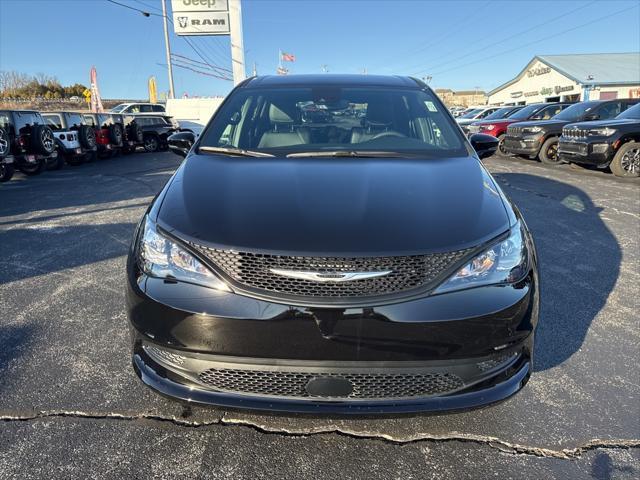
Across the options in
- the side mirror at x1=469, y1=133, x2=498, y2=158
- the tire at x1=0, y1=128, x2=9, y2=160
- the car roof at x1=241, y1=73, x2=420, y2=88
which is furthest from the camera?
the tire at x1=0, y1=128, x2=9, y2=160

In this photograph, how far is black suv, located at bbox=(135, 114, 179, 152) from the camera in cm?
1723

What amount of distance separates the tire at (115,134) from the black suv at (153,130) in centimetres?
178

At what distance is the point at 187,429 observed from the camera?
215 centimetres

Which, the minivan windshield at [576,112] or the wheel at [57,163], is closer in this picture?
the minivan windshield at [576,112]

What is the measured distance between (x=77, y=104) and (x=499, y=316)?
60.8 m

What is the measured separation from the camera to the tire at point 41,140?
10367mm

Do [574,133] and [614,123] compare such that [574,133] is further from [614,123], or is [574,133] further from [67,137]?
[67,137]

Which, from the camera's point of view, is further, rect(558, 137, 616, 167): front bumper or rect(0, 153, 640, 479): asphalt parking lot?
rect(558, 137, 616, 167): front bumper

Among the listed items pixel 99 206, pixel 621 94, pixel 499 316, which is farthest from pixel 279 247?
pixel 621 94

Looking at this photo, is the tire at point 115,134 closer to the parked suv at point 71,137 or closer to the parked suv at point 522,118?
the parked suv at point 71,137

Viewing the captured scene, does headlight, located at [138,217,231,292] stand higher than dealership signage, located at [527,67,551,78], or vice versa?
dealership signage, located at [527,67,551,78]

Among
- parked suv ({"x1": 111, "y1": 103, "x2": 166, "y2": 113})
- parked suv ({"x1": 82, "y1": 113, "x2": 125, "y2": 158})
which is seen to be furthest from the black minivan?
parked suv ({"x1": 111, "y1": 103, "x2": 166, "y2": 113})

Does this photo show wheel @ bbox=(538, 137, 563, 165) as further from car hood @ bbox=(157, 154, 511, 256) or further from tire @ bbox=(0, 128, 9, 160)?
tire @ bbox=(0, 128, 9, 160)

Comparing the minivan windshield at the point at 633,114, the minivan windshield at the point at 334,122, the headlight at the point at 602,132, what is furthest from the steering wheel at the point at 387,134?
the minivan windshield at the point at 633,114
